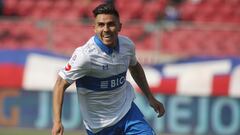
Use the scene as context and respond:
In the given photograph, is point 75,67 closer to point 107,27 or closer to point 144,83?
point 107,27

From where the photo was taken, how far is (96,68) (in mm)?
6270

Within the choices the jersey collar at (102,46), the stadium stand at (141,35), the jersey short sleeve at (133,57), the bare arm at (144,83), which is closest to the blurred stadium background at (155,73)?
the stadium stand at (141,35)

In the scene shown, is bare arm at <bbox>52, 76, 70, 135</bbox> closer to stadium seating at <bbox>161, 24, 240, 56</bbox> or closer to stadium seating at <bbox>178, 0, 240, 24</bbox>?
stadium seating at <bbox>161, 24, 240, 56</bbox>

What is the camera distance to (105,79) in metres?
6.38

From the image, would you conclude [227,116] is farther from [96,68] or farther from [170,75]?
[96,68]

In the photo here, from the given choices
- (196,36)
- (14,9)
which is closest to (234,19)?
(196,36)

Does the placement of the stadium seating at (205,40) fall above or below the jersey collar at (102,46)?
below

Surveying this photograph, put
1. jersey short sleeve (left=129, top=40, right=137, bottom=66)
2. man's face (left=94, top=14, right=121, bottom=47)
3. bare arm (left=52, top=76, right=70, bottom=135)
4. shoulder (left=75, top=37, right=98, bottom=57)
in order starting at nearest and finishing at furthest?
bare arm (left=52, top=76, right=70, bottom=135) → man's face (left=94, top=14, right=121, bottom=47) → shoulder (left=75, top=37, right=98, bottom=57) → jersey short sleeve (left=129, top=40, right=137, bottom=66)

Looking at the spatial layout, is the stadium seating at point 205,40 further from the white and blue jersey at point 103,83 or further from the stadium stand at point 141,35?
the white and blue jersey at point 103,83

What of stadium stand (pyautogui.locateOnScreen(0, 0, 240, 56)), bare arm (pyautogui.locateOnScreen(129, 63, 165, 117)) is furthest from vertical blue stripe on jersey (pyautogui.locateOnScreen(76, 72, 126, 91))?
stadium stand (pyautogui.locateOnScreen(0, 0, 240, 56))

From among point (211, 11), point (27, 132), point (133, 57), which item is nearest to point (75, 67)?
point (133, 57)

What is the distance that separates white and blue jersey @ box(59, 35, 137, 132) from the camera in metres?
6.25

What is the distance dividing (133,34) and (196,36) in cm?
114

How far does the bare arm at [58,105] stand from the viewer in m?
5.72
